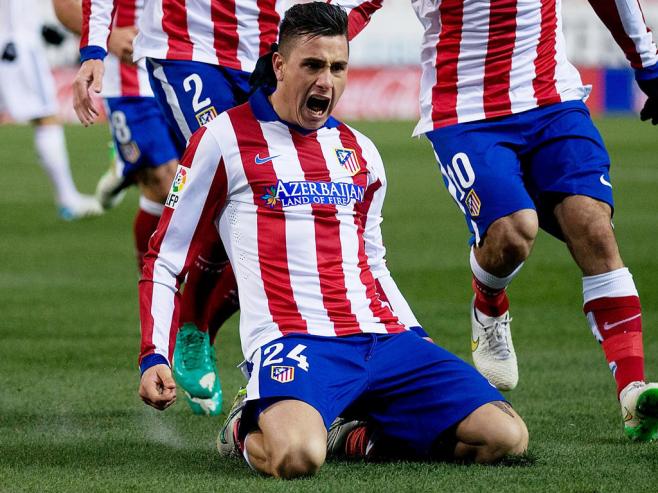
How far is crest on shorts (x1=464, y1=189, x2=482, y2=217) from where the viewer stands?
512cm

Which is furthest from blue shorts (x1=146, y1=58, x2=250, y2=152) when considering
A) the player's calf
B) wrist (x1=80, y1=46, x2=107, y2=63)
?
the player's calf

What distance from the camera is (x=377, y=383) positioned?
4.37 meters

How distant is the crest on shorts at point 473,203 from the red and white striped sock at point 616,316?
0.45 m

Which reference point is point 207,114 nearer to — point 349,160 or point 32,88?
point 349,160

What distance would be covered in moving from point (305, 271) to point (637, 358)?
1.21m

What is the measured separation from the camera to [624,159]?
63.1 ft

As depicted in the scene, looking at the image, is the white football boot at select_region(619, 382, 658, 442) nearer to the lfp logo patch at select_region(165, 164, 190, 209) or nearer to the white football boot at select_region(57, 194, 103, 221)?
the lfp logo patch at select_region(165, 164, 190, 209)

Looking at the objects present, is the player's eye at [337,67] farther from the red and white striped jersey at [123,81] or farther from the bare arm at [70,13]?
the red and white striped jersey at [123,81]

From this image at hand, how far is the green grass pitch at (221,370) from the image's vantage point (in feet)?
13.4

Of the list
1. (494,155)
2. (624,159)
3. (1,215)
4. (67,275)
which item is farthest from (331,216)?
(624,159)

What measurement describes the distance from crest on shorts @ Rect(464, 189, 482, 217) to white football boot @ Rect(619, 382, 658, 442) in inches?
34.0

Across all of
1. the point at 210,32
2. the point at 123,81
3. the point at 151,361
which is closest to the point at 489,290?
the point at 210,32

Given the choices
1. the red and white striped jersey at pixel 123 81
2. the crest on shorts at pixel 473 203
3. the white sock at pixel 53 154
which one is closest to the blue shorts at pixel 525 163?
the crest on shorts at pixel 473 203

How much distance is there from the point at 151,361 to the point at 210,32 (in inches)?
70.7
